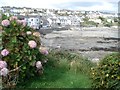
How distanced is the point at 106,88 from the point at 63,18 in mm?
20527

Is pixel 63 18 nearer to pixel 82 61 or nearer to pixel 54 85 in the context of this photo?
pixel 82 61

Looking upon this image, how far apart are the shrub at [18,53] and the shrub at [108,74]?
155 centimetres

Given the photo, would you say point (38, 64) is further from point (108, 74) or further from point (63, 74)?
point (108, 74)

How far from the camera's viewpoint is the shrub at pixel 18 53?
992 centimetres

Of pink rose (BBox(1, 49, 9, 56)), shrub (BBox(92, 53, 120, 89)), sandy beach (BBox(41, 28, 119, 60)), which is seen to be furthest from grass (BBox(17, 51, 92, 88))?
sandy beach (BBox(41, 28, 119, 60))

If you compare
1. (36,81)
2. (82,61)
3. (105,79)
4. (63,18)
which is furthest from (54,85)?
(63,18)

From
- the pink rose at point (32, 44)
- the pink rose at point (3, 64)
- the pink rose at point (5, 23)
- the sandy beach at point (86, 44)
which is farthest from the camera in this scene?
the sandy beach at point (86, 44)

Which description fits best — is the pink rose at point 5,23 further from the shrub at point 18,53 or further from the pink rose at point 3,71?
the pink rose at point 3,71

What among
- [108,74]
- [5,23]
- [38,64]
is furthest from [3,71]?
[108,74]

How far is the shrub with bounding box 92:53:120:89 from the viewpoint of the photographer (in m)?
9.60

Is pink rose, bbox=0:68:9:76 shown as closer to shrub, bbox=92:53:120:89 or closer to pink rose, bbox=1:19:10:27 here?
pink rose, bbox=1:19:10:27

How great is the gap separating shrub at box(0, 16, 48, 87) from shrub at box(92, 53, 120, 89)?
155 cm

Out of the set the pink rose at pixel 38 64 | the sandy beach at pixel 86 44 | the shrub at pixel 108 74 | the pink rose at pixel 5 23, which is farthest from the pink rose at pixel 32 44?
the sandy beach at pixel 86 44

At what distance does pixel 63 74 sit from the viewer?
11273 millimetres
